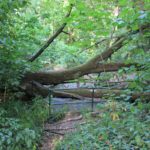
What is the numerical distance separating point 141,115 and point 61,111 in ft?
7.91

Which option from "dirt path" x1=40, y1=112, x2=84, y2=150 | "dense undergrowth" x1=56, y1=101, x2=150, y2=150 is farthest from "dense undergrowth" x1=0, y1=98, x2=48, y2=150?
"dense undergrowth" x1=56, y1=101, x2=150, y2=150

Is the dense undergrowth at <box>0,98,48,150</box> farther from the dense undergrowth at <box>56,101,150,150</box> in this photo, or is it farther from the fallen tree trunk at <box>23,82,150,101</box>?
the dense undergrowth at <box>56,101,150,150</box>

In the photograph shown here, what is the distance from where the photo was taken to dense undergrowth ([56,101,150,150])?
14.6 feet

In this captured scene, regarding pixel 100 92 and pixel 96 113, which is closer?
pixel 96 113

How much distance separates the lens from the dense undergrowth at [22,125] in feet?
15.7

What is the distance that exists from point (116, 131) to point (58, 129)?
1.74 meters

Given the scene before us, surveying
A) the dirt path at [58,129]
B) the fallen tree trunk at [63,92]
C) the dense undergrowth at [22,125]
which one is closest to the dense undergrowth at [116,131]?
the dirt path at [58,129]

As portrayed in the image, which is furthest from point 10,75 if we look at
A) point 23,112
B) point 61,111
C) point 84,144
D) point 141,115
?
point 141,115

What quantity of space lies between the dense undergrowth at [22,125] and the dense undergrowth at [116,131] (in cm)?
56

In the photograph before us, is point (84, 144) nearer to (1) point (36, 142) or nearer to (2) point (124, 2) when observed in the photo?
(1) point (36, 142)

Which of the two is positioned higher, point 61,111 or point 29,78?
point 29,78

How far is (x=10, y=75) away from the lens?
20.3 ft

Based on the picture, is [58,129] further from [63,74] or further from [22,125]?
[63,74]

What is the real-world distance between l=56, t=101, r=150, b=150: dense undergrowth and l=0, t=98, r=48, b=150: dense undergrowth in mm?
564
